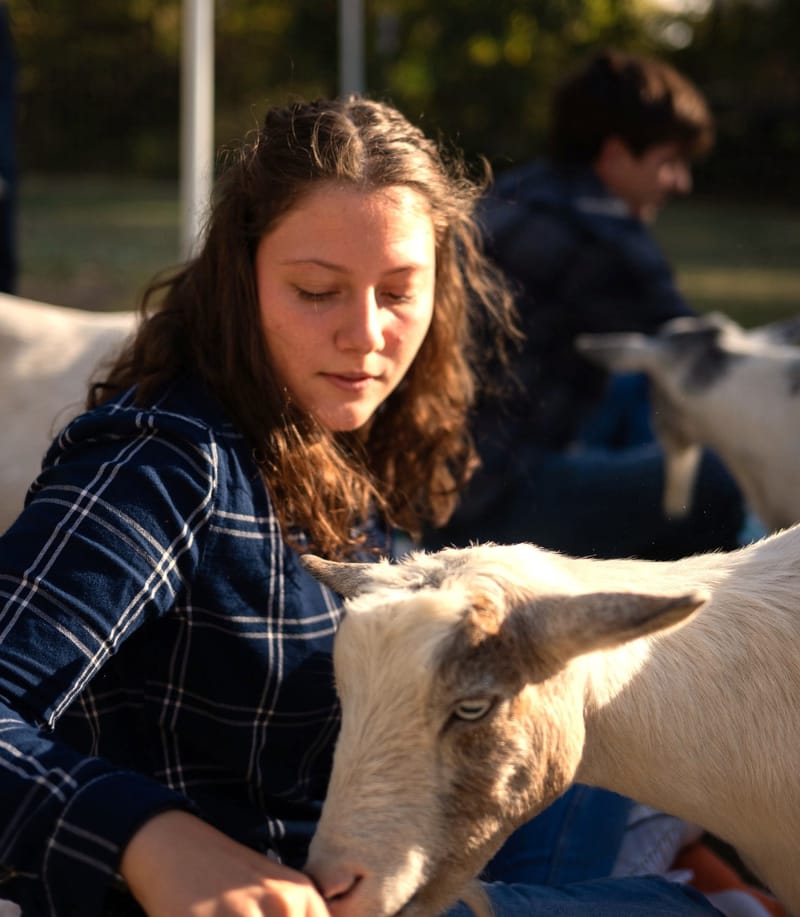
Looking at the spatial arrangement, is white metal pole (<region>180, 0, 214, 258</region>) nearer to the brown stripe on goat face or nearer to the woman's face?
the woman's face

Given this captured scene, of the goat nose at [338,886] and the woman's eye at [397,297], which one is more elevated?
the woman's eye at [397,297]

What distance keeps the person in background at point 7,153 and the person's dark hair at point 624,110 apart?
3.27 metres

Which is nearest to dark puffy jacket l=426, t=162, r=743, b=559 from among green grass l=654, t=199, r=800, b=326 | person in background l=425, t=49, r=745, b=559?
person in background l=425, t=49, r=745, b=559

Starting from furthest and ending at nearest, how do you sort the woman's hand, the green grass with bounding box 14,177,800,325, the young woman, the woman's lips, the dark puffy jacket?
the green grass with bounding box 14,177,800,325
the dark puffy jacket
the woman's lips
the young woman
the woman's hand

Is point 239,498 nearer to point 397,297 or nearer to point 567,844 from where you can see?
point 397,297

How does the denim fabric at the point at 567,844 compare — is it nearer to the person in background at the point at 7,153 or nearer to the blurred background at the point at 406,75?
the person in background at the point at 7,153

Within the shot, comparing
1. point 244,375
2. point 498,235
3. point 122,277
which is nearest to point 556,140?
point 498,235

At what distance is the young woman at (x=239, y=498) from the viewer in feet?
5.95

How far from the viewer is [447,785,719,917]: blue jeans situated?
215 centimetres

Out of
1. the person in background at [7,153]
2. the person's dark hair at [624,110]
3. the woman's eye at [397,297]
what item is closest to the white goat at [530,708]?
the woman's eye at [397,297]

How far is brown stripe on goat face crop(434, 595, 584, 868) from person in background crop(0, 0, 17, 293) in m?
5.66

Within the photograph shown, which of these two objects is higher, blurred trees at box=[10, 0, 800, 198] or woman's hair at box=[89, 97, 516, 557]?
blurred trees at box=[10, 0, 800, 198]

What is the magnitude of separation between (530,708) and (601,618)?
190 millimetres

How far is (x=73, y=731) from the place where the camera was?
2.06 meters
